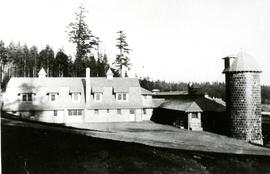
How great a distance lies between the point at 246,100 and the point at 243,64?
345cm

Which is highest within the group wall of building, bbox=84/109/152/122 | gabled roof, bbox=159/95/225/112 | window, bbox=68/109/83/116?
gabled roof, bbox=159/95/225/112

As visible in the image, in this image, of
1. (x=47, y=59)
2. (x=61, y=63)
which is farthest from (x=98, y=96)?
(x=47, y=59)

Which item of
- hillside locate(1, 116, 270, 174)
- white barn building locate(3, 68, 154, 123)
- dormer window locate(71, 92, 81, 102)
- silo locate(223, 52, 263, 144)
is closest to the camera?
hillside locate(1, 116, 270, 174)

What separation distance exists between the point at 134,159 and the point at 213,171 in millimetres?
3740

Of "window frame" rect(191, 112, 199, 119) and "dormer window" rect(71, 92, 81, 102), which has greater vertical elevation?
"dormer window" rect(71, 92, 81, 102)

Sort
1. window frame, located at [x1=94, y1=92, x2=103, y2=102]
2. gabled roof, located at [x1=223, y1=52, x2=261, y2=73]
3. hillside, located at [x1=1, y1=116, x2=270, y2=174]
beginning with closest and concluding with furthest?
hillside, located at [x1=1, y1=116, x2=270, y2=174] < gabled roof, located at [x1=223, y1=52, x2=261, y2=73] < window frame, located at [x1=94, y1=92, x2=103, y2=102]

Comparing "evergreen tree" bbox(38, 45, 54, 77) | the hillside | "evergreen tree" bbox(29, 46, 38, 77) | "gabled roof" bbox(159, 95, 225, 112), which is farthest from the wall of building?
"evergreen tree" bbox(29, 46, 38, 77)

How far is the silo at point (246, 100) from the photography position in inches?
1154

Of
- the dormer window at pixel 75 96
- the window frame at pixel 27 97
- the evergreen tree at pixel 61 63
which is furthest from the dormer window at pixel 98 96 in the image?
the evergreen tree at pixel 61 63

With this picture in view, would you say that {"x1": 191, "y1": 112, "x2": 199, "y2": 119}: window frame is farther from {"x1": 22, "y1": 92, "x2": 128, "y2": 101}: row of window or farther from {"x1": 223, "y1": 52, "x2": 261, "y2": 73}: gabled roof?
{"x1": 22, "y1": 92, "x2": 128, "y2": 101}: row of window

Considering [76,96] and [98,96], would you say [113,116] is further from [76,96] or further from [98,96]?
[76,96]

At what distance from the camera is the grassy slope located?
1120cm

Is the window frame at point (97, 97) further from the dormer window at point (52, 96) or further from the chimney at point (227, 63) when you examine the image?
the chimney at point (227, 63)

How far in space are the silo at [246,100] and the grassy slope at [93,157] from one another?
1291 centimetres
